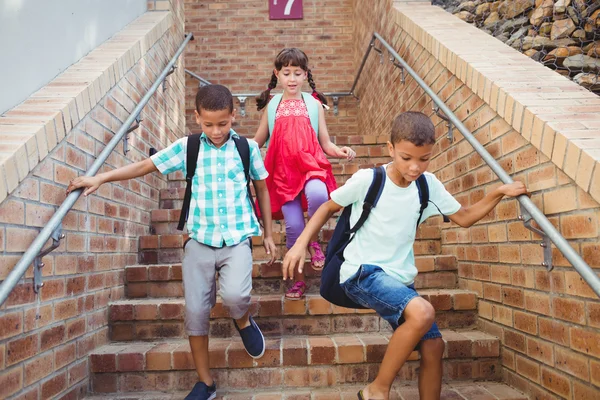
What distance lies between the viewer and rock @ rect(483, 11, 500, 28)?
3830 mm

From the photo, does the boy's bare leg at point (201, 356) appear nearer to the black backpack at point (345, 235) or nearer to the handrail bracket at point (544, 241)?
the black backpack at point (345, 235)

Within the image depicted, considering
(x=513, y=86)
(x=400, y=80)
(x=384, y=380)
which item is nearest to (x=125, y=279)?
(x=384, y=380)

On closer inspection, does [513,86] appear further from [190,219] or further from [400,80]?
[400,80]

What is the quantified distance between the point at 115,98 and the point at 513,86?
2.11 metres

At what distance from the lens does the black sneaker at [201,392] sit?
2074 mm

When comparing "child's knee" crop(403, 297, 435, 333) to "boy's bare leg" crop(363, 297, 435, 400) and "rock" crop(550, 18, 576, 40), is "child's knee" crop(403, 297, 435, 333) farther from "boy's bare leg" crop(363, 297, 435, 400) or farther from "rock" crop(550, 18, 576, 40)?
"rock" crop(550, 18, 576, 40)

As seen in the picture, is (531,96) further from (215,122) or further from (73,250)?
(73,250)

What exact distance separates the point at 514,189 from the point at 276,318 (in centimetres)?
136

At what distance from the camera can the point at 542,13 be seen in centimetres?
345

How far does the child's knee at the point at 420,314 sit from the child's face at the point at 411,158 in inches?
18.8

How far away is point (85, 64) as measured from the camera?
2.60 meters

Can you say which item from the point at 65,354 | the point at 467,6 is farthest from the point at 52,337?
the point at 467,6

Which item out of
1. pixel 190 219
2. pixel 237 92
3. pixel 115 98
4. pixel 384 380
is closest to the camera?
pixel 384 380

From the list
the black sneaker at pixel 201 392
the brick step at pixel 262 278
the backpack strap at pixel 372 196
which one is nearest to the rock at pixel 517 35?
the brick step at pixel 262 278
